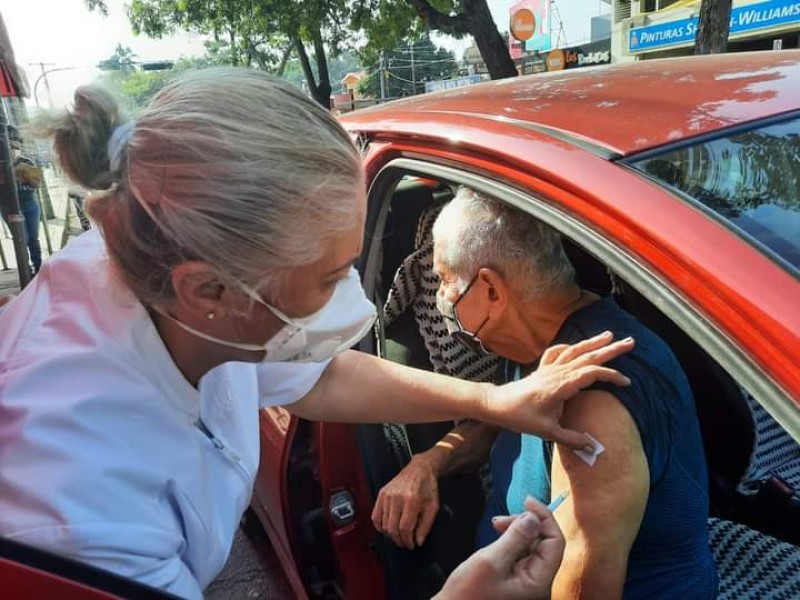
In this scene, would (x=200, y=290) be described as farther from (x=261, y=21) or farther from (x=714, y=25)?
(x=261, y=21)

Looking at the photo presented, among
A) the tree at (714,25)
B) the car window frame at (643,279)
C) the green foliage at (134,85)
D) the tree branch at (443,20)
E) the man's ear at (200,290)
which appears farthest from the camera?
the tree branch at (443,20)

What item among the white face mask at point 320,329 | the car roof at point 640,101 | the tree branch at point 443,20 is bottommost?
the white face mask at point 320,329

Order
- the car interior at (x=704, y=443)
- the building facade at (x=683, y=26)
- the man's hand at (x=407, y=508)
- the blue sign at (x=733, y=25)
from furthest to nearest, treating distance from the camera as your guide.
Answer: the building facade at (x=683, y=26) < the blue sign at (x=733, y=25) < the car interior at (x=704, y=443) < the man's hand at (x=407, y=508)

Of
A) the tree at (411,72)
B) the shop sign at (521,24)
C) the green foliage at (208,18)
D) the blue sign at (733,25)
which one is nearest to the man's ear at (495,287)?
the green foliage at (208,18)

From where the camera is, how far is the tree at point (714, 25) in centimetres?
705

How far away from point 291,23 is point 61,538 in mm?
13910

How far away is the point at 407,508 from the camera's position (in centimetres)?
175

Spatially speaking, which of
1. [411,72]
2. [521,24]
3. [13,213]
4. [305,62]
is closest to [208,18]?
[305,62]

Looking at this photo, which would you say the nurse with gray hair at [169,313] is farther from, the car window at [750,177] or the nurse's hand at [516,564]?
the car window at [750,177]

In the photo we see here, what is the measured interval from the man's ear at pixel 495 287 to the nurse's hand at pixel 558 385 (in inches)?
8.6

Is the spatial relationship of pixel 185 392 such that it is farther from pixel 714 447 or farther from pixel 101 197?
pixel 714 447

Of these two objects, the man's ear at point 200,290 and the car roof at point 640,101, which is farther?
the car roof at point 640,101

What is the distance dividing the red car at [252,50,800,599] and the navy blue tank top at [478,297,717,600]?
0.19 metres

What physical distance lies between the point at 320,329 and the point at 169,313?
0.29 meters
